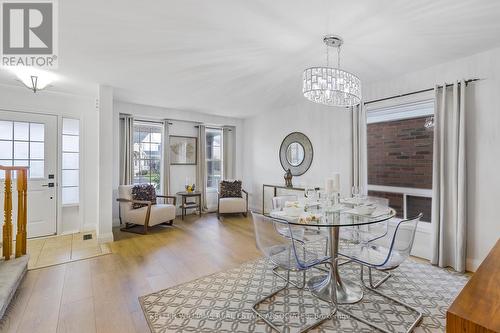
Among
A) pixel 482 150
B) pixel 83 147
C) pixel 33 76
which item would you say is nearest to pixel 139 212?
pixel 83 147

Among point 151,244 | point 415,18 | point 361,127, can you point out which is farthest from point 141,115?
point 415,18

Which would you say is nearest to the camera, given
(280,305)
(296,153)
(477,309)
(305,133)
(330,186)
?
(477,309)

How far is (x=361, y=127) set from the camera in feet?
12.8

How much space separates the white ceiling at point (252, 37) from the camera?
196 cm

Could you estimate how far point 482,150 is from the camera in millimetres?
2789

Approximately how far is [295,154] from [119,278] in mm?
3902

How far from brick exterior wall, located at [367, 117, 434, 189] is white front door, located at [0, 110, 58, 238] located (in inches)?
217

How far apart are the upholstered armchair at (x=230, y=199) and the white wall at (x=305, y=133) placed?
63cm

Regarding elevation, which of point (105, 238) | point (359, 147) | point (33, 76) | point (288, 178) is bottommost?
point (105, 238)

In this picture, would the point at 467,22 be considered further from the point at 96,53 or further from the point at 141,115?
the point at 141,115

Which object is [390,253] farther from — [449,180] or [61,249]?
[61,249]

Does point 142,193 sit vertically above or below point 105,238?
above

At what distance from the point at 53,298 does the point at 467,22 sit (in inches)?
183

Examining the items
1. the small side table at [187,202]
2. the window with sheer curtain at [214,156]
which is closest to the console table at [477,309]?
the small side table at [187,202]
